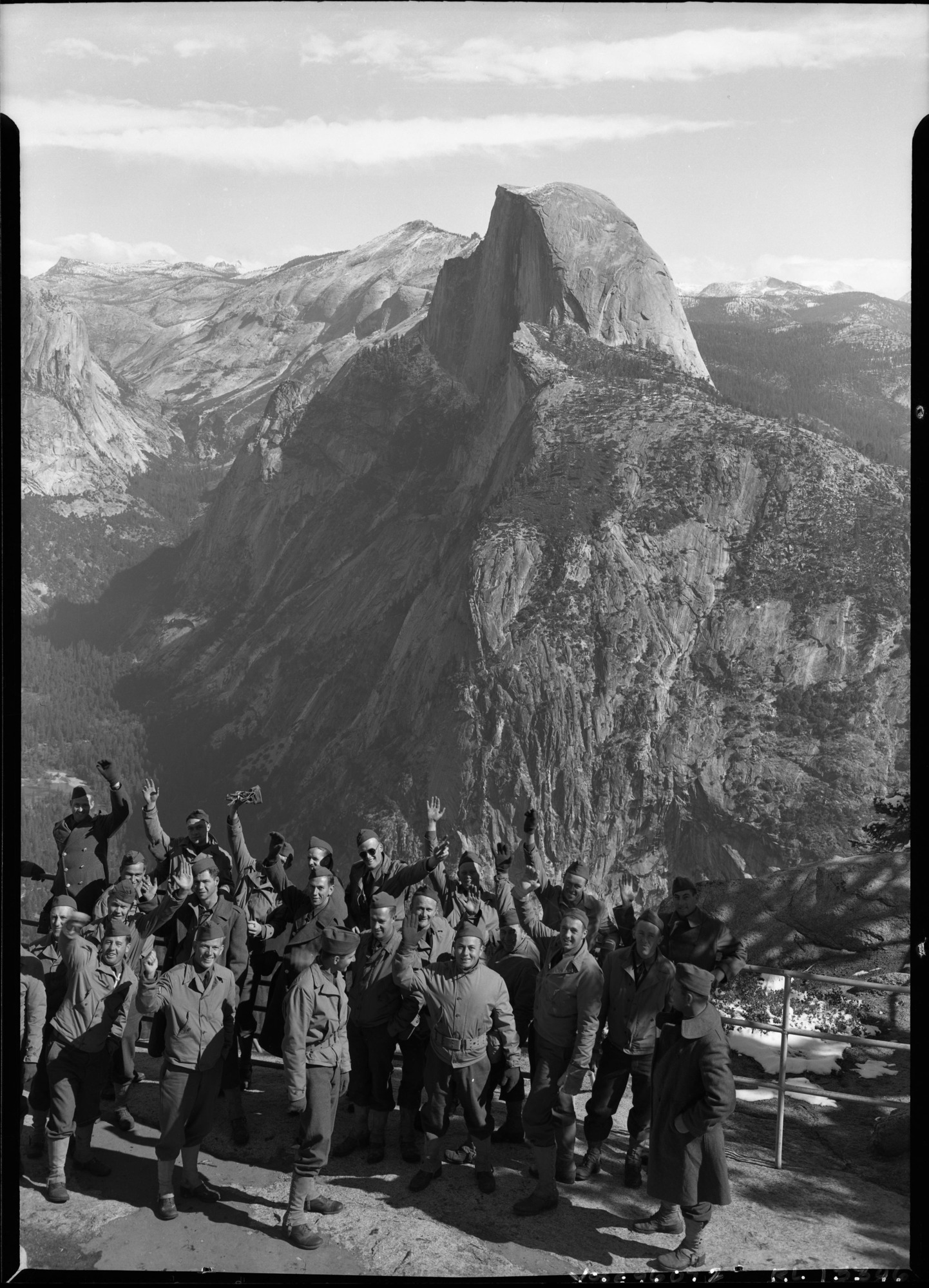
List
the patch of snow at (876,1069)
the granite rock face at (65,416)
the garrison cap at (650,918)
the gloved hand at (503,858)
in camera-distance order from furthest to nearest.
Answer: the granite rock face at (65,416)
the patch of snow at (876,1069)
the gloved hand at (503,858)
the garrison cap at (650,918)

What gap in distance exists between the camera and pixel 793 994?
1573 cm

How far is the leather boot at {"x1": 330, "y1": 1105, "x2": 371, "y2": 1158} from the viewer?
31.4ft

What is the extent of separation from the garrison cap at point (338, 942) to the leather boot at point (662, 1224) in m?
2.91

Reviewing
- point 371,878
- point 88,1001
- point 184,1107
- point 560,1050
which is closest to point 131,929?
point 88,1001

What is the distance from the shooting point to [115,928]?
9.20 m

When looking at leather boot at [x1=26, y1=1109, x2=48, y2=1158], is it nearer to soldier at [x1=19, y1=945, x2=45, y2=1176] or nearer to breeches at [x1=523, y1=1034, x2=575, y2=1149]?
soldier at [x1=19, y1=945, x2=45, y2=1176]

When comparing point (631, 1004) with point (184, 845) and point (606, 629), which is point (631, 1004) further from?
point (606, 629)

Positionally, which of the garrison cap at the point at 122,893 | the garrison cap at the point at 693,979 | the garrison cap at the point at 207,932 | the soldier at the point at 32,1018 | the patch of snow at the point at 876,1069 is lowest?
the patch of snow at the point at 876,1069

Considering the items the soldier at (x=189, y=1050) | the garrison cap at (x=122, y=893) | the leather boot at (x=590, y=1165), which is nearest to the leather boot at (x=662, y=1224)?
the leather boot at (x=590, y=1165)

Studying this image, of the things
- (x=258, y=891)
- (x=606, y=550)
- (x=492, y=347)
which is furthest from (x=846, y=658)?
(x=258, y=891)

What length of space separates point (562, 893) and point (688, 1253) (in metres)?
3.03

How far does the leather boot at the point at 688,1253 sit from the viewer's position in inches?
320

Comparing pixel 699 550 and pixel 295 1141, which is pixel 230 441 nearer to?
pixel 699 550

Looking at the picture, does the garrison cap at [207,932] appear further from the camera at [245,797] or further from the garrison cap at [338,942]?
the camera at [245,797]
